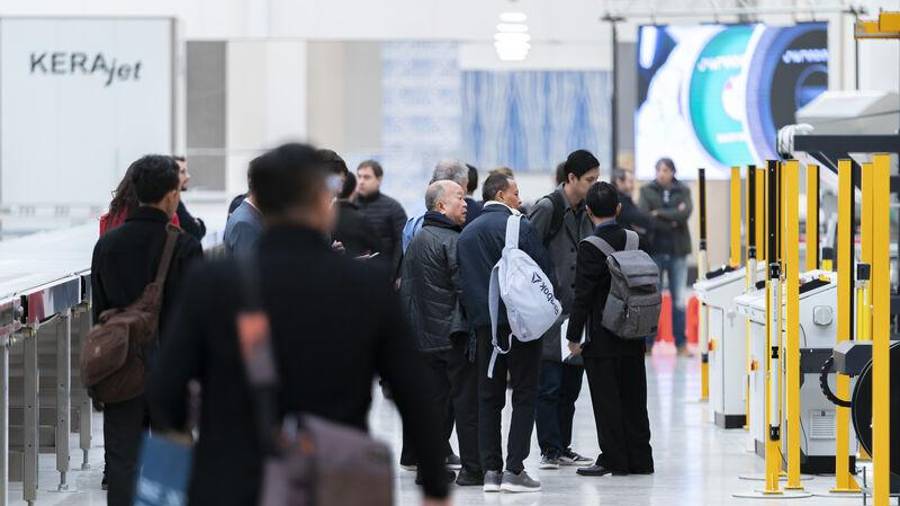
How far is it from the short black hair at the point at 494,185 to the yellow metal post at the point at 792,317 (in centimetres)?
132

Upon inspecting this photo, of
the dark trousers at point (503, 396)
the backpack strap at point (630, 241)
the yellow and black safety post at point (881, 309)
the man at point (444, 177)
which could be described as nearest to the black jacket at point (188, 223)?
the man at point (444, 177)

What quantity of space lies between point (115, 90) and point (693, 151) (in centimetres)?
639

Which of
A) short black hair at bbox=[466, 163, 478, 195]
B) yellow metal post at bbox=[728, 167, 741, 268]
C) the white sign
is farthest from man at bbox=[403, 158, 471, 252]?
the white sign

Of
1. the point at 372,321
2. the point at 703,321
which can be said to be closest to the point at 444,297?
the point at 703,321

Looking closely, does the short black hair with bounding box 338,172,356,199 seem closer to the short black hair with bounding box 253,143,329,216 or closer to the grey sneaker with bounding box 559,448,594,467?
the grey sneaker with bounding box 559,448,594,467

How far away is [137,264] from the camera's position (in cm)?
674

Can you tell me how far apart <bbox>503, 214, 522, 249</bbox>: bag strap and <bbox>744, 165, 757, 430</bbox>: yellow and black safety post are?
2.09 m

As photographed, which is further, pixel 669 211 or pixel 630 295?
pixel 669 211

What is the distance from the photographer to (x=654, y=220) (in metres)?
16.6

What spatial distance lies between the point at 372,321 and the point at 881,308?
3944mm

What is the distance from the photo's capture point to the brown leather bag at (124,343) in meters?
6.61

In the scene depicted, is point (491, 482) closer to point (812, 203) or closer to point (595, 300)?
point (595, 300)

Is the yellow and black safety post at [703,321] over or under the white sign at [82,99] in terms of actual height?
under

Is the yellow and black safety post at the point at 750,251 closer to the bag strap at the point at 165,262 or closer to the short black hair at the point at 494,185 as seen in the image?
the short black hair at the point at 494,185
